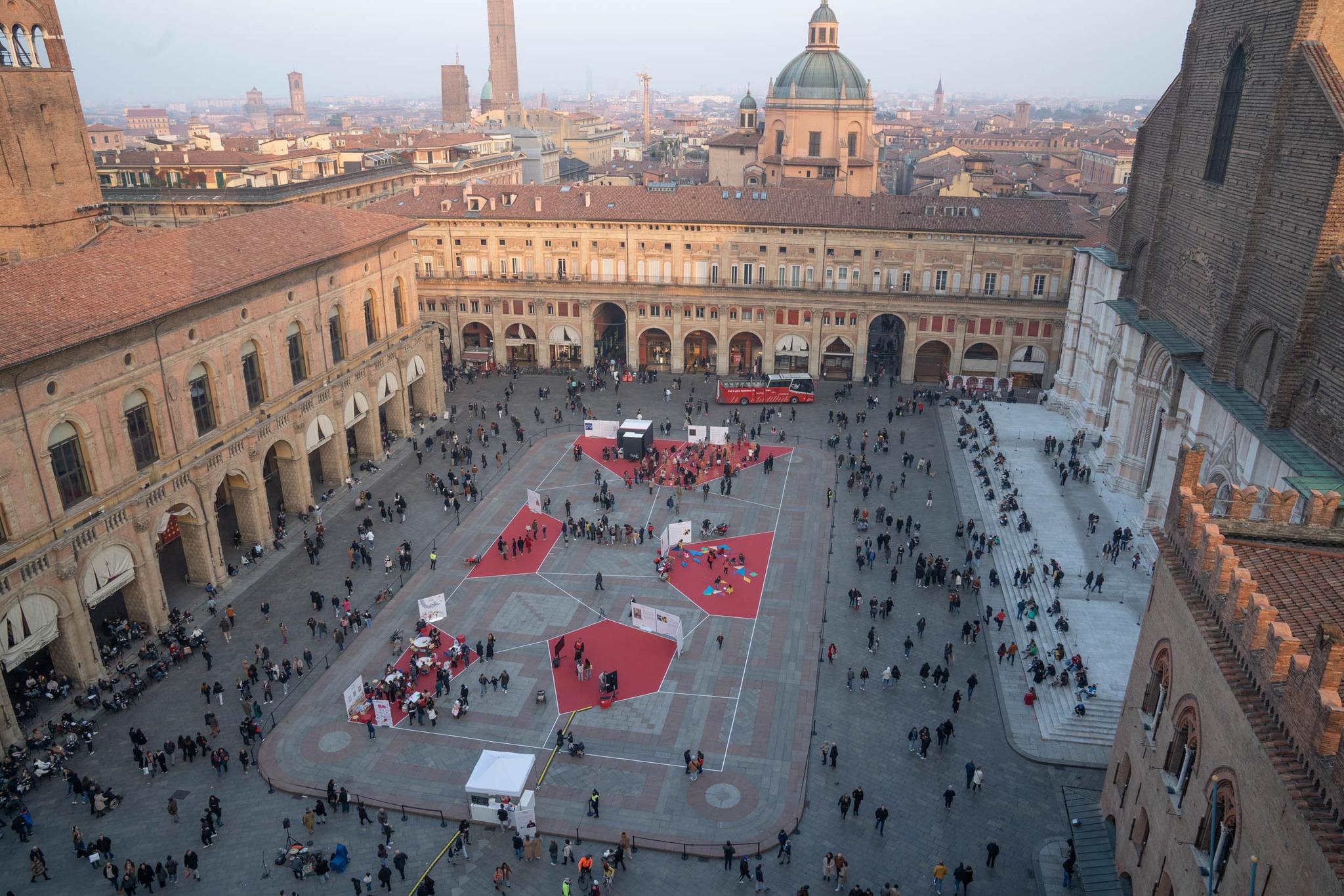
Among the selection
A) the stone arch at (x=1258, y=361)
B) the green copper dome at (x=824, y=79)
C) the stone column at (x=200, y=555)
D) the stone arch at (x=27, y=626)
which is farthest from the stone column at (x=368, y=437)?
the green copper dome at (x=824, y=79)

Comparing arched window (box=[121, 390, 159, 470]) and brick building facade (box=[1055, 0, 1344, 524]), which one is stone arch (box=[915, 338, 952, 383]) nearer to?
brick building facade (box=[1055, 0, 1344, 524])

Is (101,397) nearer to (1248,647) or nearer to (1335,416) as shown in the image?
(1248,647)

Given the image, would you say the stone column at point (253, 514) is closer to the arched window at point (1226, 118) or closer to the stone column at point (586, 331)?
the stone column at point (586, 331)

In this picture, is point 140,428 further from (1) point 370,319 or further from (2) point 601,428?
(2) point 601,428

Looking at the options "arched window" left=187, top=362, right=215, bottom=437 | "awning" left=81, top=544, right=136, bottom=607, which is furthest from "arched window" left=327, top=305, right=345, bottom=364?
"awning" left=81, top=544, right=136, bottom=607

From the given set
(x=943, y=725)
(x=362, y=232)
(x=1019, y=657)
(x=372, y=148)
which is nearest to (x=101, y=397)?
(x=362, y=232)
